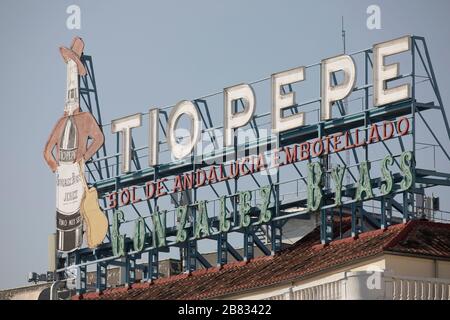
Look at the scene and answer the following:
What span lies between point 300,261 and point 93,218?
20.4 meters

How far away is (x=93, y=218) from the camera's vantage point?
3561 inches

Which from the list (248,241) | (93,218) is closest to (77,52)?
(93,218)

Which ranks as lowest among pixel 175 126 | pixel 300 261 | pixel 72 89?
pixel 300 261

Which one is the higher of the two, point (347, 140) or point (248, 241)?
point (347, 140)

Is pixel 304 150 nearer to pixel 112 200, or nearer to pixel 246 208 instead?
pixel 246 208

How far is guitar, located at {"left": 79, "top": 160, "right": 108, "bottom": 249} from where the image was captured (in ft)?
294

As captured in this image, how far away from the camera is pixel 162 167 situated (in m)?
85.1

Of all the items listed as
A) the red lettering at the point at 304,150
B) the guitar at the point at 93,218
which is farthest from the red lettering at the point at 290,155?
the guitar at the point at 93,218

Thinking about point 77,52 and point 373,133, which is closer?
point 373,133

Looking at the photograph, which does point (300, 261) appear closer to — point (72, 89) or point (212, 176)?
point (212, 176)

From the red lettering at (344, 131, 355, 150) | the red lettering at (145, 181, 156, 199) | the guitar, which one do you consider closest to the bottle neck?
the guitar

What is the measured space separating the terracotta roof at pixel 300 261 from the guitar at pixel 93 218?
544cm

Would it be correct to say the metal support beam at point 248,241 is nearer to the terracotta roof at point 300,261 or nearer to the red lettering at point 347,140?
the terracotta roof at point 300,261
